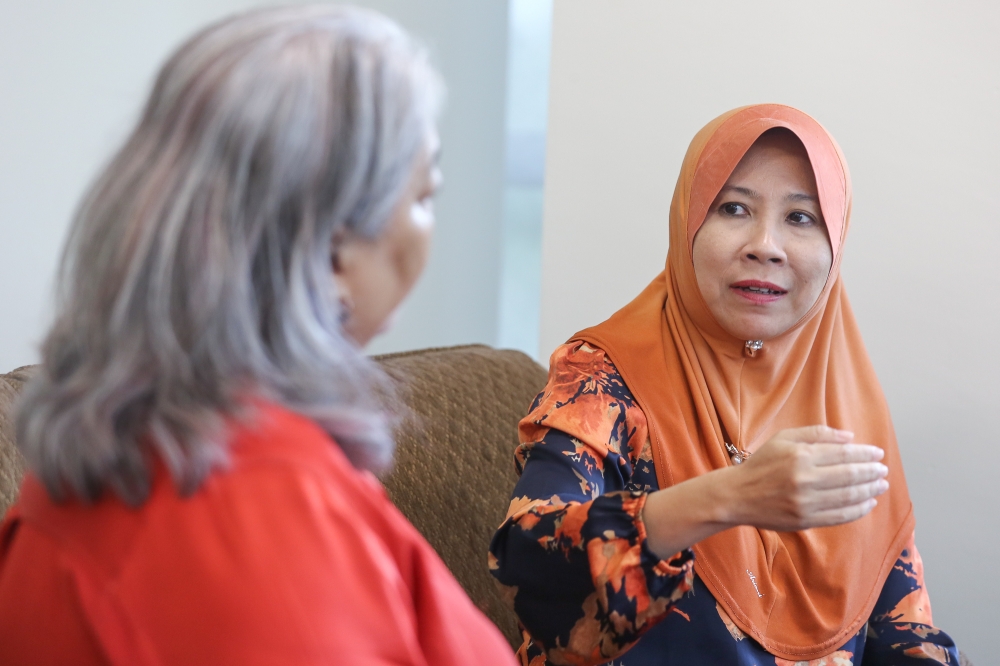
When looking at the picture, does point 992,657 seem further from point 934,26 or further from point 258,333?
point 258,333

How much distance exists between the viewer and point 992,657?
1.83 meters

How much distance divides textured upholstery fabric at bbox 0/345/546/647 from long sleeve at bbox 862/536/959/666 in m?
0.58

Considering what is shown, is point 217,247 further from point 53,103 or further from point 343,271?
point 53,103

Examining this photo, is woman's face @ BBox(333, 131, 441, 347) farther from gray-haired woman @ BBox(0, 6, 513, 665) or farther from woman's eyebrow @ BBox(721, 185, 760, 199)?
woman's eyebrow @ BBox(721, 185, 760, 199)

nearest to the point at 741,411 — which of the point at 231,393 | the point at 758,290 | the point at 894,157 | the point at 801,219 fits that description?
the point at 758,290

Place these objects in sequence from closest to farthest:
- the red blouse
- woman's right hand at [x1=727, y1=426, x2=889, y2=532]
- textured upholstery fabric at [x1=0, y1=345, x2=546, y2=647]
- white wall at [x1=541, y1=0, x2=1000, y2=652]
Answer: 1. the red blouse
2. woman's right hand at [x1=727, y1=426, x2=889, y2=532]
3. textured upholstery fabric at [x1=0, y1=345, x2=546, y2=647]
4. white wall at [x1=541, y1=0, x2=1000, y2=652]

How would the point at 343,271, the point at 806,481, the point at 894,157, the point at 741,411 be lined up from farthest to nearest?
the point at 894,157 → the point at 741,411 → the point at 806,481 → the point at 343,271

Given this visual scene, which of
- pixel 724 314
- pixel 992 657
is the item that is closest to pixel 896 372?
pixel 992 657

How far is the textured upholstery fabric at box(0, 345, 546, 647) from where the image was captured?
147cm

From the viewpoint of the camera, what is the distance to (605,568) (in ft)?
3.08

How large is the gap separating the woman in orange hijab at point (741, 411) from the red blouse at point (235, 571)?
0.45 meters

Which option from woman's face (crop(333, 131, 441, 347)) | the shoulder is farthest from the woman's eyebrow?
woman's face (crop(333, 131, 441, 347))

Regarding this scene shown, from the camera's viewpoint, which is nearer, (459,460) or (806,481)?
(806,481)

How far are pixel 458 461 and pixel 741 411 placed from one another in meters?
0.49
